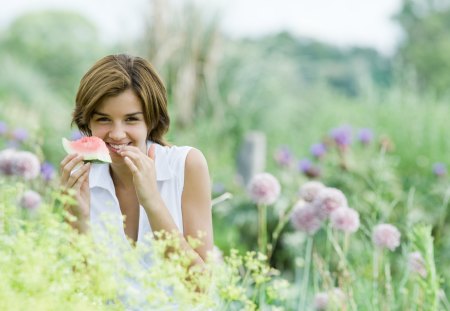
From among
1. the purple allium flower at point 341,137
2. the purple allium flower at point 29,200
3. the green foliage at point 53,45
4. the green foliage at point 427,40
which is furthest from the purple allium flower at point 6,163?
the green foliage at point 427,40

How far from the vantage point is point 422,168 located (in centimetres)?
730

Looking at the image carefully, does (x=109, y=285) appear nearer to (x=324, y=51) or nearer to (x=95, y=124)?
(x=95, y=124)

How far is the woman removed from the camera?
2477 mm

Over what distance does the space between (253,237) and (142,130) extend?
371 cm

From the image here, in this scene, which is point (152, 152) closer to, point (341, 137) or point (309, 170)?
point (309, 170)

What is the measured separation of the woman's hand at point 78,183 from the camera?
2441 millimetres

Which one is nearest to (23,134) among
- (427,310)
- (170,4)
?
(427,310)

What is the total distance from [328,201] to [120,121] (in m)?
1.02

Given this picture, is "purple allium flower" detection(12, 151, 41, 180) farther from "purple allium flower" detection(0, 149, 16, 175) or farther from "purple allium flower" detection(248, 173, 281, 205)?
"purple allium flower" detection(248, 173, 281, 205)

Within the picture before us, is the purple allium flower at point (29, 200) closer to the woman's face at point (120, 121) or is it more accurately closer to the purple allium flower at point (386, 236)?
the woman's face at point (120, 121)

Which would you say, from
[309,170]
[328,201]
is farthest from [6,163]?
[309,170]

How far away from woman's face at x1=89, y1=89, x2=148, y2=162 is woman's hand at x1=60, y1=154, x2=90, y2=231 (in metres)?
0.13

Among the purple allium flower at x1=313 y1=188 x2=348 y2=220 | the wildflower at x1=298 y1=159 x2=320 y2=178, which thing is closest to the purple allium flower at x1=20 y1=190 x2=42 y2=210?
the purple allium flower at x1=313 y1=188 x2=348 y2=220

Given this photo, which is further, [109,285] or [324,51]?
[324,51]
